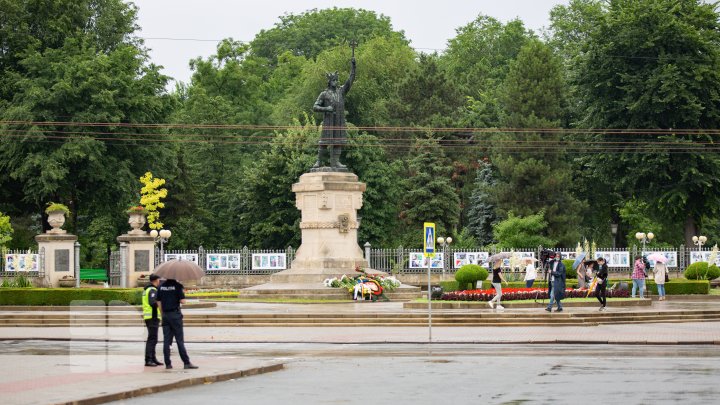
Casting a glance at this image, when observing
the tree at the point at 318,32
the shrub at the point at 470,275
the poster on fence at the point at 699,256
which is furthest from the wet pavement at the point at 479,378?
the tree at the point at 318,32

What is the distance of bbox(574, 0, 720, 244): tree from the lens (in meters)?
65.4

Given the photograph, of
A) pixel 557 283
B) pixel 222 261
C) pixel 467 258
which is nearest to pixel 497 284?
pixel 557 283

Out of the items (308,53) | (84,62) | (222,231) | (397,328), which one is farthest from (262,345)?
(308,53)

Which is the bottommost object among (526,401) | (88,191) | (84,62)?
(526,401)

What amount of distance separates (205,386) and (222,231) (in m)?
63.0

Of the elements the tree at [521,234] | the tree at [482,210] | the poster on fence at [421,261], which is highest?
the tree at [482,210]

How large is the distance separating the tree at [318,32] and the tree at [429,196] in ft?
127

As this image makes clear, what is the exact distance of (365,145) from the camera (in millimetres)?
74438

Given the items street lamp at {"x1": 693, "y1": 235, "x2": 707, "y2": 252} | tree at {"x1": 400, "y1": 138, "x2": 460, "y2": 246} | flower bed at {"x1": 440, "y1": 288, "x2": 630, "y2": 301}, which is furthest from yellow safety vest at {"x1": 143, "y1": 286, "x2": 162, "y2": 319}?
tree at {"x1": 400, "y1": 138, "x2": 460, "y2": 246}

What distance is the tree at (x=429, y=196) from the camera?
7506 centimetres

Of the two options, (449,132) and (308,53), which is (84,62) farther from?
(308,53)

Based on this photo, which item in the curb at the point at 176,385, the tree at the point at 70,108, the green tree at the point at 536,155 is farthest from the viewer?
the green tree at the point at 536,155

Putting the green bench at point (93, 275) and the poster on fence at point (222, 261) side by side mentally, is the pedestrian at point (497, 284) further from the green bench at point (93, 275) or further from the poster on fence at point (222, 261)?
the green bench at point (93, 275)

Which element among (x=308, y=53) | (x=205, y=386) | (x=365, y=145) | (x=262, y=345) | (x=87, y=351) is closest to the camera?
(x=205, y=386)
